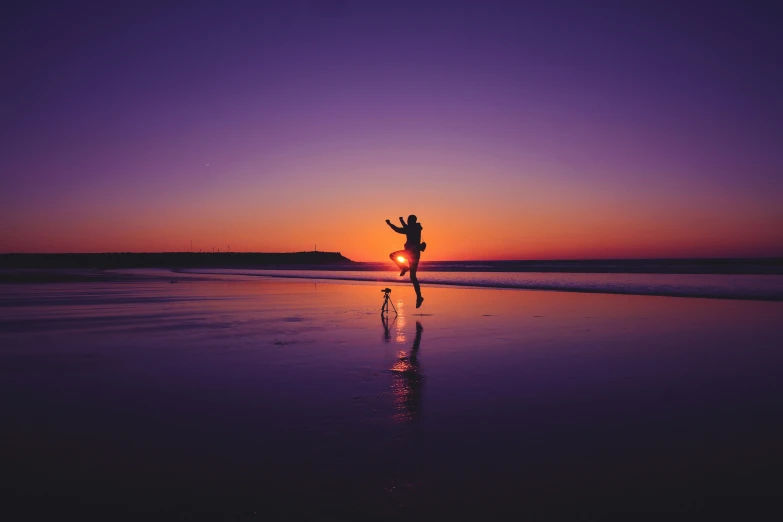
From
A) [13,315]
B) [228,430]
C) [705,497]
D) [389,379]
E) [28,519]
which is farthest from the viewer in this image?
[13,315]

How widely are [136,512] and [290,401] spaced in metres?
2.47

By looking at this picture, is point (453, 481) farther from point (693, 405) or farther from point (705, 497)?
point (693, 405)

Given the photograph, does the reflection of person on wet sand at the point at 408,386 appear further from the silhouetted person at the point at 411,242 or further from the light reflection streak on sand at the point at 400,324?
the silhouetted person at the point at 411,242

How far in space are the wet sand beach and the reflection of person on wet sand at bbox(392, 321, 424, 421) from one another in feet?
0.10

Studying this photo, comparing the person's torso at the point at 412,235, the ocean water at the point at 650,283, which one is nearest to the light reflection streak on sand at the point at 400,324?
the person's torso at the point at 412,235

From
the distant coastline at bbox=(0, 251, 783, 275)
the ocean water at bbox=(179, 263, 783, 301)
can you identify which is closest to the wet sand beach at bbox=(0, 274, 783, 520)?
the ocean water at bbox=(179, 263, 783, 301)

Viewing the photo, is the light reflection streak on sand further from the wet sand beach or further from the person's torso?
the person's torso

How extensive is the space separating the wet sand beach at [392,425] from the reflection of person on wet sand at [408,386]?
A: 0.03 metres

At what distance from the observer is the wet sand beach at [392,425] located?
3352mm

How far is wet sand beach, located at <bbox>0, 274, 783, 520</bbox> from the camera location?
11.0ft

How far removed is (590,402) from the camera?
18.4 ft

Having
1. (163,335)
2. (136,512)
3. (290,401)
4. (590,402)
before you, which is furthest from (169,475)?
(163,335)

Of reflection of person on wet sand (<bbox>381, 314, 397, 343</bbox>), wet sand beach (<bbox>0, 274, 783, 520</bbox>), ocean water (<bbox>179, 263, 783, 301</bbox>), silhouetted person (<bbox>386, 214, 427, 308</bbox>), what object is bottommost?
wet sand beach (<bbox>0, 274, 783, 520</bbox>)

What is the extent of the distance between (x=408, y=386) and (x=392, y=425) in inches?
58.2
